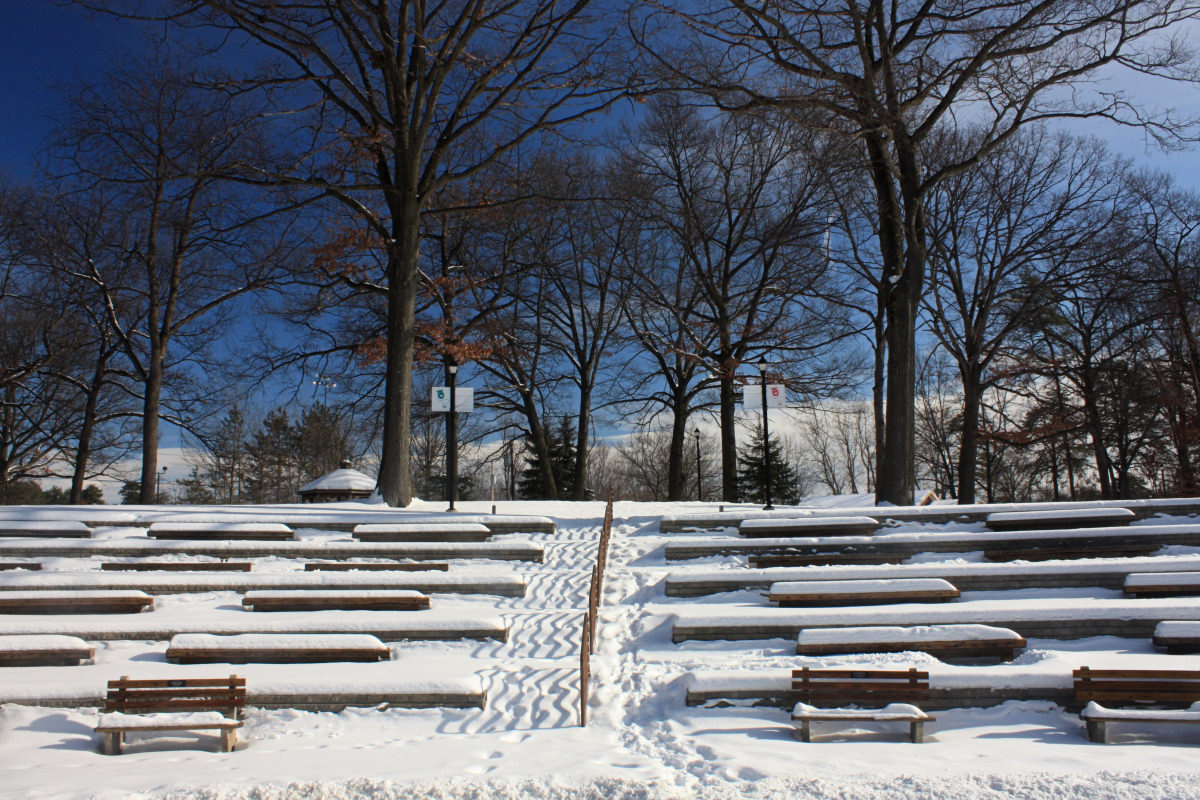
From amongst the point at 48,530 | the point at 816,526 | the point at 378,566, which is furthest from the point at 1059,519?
the point at 48,530

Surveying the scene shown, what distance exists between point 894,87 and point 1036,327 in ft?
56.2

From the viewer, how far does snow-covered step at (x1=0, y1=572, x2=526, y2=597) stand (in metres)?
10.6

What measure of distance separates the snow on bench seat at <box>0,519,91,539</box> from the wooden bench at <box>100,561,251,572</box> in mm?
1816

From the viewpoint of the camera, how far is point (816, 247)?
1134 inches

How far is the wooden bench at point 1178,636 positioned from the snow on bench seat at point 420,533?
9.76m

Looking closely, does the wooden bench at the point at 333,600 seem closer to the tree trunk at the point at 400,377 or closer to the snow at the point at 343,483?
the tree trunk at the point at 400,377

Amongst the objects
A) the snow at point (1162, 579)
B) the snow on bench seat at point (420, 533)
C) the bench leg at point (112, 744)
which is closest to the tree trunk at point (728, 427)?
the snow on bench seat at point (420, 533)

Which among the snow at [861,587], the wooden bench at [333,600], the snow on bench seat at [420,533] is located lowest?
the wooden bench at [333,600]

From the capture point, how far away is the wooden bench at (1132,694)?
6719 millimetres

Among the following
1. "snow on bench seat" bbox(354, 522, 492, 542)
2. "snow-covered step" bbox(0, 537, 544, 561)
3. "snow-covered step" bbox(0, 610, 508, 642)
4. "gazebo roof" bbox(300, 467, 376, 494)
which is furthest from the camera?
"gazebo roof" bbox(300, 467, 376, 494)

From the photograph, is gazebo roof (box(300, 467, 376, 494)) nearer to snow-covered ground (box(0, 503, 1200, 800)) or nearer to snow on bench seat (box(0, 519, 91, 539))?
snow on bench seat (box(0, 519, 91, 539))

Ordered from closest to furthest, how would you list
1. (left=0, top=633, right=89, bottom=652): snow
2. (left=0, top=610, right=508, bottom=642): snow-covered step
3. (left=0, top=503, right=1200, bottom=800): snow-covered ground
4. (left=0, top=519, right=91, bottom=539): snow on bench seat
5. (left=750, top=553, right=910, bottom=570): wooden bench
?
(left=0, top=503, right=1200, bottom=800): snow-covered ground
(left=0, top=633, right=89, bottom=652): snow
(left=0, top=610, right=508, bottom=642): snow-covered step
(left=750, top=553, right=910, bottom=570): wooden bench
(left=0, top=519, right=91, bottom=539): snow on bench seat

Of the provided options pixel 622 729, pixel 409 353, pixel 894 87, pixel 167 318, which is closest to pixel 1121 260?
pixel 894 87

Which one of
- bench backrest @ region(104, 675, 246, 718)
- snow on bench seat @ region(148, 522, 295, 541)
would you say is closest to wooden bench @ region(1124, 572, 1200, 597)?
bench backrest @ region(104, 675, 246, 718)
